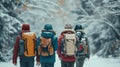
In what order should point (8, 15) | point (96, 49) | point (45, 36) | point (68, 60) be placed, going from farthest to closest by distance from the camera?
point (96, 49), point (8, 15), point (68, 60), point (45, 36)

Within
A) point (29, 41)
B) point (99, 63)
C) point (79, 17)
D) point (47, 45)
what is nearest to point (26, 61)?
point (29, 41)

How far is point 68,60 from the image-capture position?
10.9 m

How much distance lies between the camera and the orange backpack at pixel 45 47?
1017cm

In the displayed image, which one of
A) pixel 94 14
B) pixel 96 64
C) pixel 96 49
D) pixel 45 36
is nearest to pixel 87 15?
pixel 94 14

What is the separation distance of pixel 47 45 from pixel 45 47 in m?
0.09

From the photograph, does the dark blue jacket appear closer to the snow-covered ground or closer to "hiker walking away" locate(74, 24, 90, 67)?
"hiker walking away" locate(74, 24, 90, 67)

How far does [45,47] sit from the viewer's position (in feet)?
33.5

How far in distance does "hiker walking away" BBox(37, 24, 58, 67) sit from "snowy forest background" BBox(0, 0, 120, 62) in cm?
712

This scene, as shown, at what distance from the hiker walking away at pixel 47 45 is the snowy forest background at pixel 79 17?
7.12 metres

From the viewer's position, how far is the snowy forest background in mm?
18198

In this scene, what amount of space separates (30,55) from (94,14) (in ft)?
33.8

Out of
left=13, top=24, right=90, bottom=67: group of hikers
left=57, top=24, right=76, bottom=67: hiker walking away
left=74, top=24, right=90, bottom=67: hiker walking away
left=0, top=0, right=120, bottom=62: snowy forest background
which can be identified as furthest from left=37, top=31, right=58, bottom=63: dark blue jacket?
left=0, top=0, right=120, bottom=62: snowy forest background

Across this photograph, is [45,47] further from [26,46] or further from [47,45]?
[26,46]

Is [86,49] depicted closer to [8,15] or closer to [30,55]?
[30,55]
